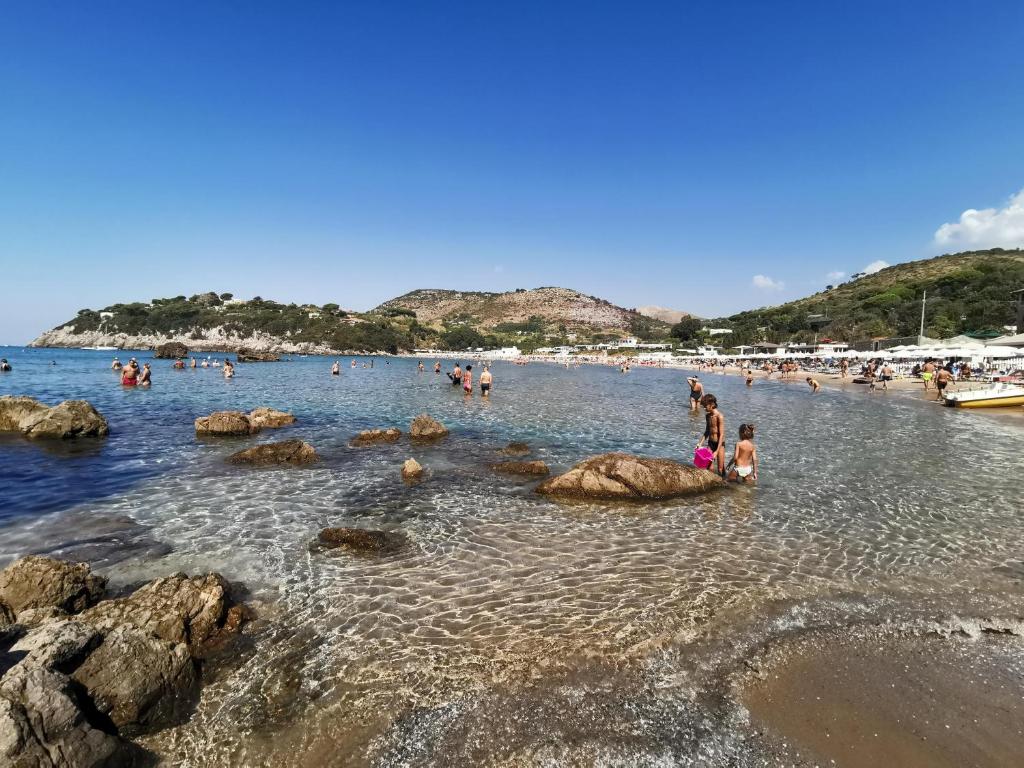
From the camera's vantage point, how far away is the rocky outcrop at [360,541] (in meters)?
7.71

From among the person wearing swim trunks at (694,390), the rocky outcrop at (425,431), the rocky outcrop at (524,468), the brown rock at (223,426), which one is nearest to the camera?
the rocky outcrop at (524,468)

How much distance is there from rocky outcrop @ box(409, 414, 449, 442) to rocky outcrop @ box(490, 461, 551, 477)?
436 centimetres

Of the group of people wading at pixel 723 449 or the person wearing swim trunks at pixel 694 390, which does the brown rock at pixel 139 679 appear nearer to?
the group of people wading at pixel 723 449

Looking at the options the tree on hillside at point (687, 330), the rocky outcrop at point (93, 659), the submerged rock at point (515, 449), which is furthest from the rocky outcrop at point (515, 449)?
the tree on hillside at point (687, 330)

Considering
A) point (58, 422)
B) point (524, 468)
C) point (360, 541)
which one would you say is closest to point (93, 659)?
point (360, 541)

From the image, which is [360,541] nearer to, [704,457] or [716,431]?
[704,457]

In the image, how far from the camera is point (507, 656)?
5008 mm

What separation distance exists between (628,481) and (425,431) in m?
8.09

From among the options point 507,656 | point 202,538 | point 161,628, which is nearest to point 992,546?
point 507,656

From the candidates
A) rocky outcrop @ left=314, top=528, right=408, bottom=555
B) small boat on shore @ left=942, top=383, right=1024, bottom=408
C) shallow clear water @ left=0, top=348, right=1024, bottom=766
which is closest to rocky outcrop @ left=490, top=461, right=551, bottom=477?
shallow clear water @ left=0, top=348, right=1024, bottom=766

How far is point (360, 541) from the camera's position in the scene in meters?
7.84

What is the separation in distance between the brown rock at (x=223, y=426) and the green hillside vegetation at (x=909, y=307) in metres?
68.3

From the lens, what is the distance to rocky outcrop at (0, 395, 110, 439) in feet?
51.1

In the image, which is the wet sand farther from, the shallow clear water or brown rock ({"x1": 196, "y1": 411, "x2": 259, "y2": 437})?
brown rock ({"x1": 196, "y1": 411, "x2": 259, "y2": 437})
